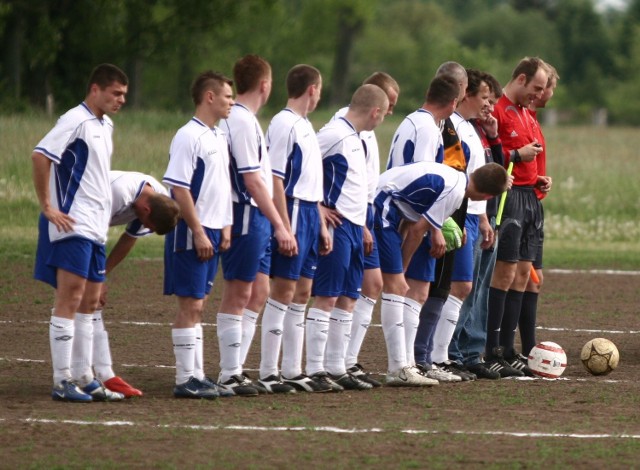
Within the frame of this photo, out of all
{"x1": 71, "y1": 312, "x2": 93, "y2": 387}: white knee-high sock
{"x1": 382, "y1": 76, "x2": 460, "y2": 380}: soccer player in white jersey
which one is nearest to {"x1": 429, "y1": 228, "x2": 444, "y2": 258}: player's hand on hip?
{"x1": 382, "y1": 76, "x2": 460, "y2": 380}: soccer player in white jersey

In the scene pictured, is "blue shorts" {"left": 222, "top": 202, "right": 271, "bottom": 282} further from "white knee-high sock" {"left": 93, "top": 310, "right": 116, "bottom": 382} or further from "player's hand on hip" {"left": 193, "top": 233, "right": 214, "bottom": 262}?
"white knee-high sock" {"left": 93, "top": 310, "right": 116, "bottom": 382}

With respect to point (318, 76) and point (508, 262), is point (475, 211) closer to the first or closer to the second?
point (508, 262)

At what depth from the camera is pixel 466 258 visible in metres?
10.3

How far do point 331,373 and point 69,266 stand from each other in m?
2.19

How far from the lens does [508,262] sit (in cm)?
1069

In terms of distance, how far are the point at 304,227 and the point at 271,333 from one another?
2.49 ft

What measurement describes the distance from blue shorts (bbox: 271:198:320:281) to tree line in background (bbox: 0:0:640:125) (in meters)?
22.8

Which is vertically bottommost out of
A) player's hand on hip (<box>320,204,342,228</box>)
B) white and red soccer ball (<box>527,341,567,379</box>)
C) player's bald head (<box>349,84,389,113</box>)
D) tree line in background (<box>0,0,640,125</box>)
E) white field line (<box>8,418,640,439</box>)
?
white field line (<box>8,418,640,439</box>)

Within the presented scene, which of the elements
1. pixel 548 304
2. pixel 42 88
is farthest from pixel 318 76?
pixel 42 88

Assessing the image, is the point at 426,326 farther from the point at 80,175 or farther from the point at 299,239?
the point at 80,175

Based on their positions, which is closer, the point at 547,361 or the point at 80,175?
the point at 80,175

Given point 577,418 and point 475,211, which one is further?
point 475,211

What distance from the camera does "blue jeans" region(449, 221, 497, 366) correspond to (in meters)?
10.7

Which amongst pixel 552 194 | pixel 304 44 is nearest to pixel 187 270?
pixel 552 194
